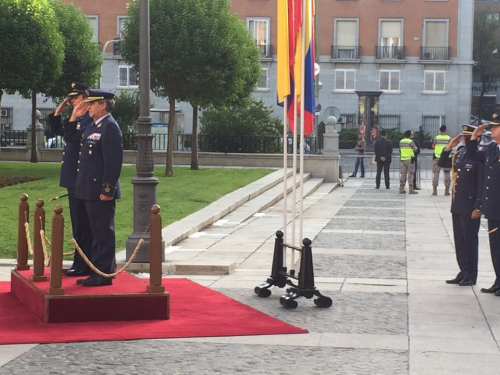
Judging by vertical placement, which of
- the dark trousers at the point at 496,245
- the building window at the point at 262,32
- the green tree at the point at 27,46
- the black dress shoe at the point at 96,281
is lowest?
the black dress shoe at the point at 96,281

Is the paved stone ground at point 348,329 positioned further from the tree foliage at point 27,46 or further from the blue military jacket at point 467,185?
the tree foliage at point 27,46

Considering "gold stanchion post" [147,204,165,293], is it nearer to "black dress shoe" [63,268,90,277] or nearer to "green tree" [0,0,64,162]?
"black dress shoe" [63,268,90,277]

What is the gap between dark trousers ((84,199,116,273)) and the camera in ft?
33.5

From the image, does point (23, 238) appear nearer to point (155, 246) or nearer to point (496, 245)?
point (155, 246)

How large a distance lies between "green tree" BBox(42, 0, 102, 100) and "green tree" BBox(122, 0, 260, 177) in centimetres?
200

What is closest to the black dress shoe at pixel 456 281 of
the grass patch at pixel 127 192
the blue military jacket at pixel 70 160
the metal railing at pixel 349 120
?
the blue military jacket at pixel 70 160

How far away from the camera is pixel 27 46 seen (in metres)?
26.9

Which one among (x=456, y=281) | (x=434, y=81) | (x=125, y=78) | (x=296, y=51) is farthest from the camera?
(x=125, y=78)

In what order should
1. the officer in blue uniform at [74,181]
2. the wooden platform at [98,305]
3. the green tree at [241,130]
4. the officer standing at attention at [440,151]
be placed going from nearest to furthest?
the wooden platform at [98,305]
the officer in blue uniform at [74,181]
the officer standing at attention at [440,151]
the green tree at [241,130]

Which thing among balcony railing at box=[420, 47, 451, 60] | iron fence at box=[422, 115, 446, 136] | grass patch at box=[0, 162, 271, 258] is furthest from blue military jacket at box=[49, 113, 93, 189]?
balcony railing at box=[420, 47, 451, 60]

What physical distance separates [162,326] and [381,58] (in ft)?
190

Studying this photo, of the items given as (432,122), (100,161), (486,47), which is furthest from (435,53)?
(100,161)

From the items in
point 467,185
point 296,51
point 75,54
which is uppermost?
point 75,54

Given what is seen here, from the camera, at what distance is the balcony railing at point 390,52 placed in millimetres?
65500
